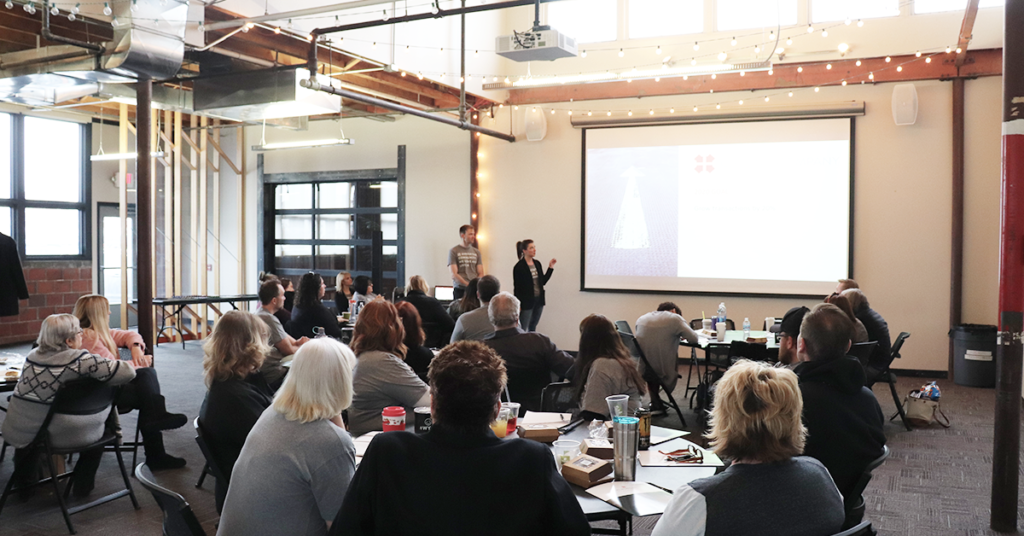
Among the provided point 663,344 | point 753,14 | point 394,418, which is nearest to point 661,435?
point 394,418

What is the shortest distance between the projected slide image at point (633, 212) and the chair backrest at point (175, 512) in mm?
7992

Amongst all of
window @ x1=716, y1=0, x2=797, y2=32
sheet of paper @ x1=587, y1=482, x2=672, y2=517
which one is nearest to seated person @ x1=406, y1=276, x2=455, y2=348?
sheet of paper @ x1=587, y1=482, x2=672, y2=517

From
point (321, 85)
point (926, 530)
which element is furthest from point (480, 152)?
point (926, 530)

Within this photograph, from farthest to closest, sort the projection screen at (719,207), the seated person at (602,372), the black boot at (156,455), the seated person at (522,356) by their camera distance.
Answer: the projection screen at (719,207) < the black boot at (156,455) < the seated person at (522,356) < the seated person at (602,372)

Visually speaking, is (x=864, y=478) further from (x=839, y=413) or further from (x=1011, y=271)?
(x=1011, y=271)

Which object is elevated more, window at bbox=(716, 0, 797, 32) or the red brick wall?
window at bbox=(716, 0, 797, 32)

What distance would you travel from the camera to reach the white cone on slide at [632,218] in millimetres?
9719

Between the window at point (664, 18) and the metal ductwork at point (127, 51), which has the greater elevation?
the window at point (664, 18)

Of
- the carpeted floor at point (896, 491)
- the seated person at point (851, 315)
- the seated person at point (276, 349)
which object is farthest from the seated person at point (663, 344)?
the seated person at point (276, 349)

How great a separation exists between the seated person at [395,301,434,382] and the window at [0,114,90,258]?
361 inches

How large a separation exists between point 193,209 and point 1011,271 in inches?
430

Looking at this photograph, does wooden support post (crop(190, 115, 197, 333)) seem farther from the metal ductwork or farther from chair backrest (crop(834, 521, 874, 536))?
chair backrest (crop(834, 521, 874, 536))

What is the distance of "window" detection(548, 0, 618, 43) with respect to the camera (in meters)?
9.88

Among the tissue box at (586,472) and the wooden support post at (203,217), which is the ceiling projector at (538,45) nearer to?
the tissue box at (586,472)
